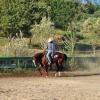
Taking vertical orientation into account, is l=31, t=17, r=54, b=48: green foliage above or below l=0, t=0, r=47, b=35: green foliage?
below

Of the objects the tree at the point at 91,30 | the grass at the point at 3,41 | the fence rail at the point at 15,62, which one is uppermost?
the fence rail at the point at 15,62

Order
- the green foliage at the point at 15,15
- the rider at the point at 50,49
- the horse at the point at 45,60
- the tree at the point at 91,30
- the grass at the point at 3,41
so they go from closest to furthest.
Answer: the rider at the point at 50,49
the horse at the point at 45,60
the grass at the point at 3,41
the green foliage at the point at 15,15
the tree at the point at 91,30

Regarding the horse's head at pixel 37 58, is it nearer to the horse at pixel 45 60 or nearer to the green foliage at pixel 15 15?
the horse at pixel 45 60

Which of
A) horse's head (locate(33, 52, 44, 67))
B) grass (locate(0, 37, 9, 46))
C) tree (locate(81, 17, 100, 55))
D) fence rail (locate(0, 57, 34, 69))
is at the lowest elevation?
grass (locate(0, 37, 9, 46))

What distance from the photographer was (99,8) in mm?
122312

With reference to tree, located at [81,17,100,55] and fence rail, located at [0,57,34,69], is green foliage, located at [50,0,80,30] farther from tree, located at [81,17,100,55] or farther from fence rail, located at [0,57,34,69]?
fence rail, located at [0,57,34,69]

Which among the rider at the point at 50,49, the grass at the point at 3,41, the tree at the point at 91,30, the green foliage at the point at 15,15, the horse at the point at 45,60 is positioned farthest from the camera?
the tree at the point at 91,30

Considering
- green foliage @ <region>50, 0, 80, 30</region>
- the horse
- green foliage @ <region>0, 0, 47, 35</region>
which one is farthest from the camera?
green foliage @ <region>50, 0, 80, 30</region>

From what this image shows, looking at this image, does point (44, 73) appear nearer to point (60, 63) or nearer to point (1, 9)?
point (60, 63)

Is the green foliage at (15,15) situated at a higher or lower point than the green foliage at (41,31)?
higher

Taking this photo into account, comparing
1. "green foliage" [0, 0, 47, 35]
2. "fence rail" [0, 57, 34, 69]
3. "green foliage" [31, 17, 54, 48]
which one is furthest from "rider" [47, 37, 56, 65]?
"green foliage" [0, 0, 47, 35]

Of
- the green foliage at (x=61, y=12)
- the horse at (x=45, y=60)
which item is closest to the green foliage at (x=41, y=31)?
the green foliage at (x=61, y=12)

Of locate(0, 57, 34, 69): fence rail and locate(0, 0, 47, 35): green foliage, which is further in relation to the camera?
locate(0, 0, 47, 35): green foliage

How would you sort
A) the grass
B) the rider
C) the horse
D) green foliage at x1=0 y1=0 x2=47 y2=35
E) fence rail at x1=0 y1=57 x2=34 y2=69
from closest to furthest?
the rider → the horse → fence rail at x1=0 y1=57 x2=34 y2=69 → the grass → green foliage at x1=0 y1=0 x2=47 y2=35
